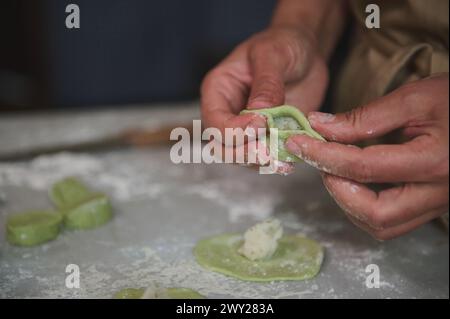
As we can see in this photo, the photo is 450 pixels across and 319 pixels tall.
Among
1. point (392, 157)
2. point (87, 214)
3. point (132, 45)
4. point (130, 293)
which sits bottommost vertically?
point (130, 293)

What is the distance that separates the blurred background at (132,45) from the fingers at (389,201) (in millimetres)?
1979

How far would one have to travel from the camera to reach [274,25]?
4.38 ft

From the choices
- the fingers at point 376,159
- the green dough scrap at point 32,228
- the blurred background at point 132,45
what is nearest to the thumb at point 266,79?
the fingers at point 376,159

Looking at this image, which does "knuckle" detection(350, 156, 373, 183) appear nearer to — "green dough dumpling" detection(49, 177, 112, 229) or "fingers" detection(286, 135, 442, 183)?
"fingers" detection(286, 135, 442, 183)

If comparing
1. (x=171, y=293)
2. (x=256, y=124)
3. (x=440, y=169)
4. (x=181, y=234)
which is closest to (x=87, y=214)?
(x=181, y=234)

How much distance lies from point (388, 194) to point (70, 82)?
227 cm

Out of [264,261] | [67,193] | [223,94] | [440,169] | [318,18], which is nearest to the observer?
[440,169]

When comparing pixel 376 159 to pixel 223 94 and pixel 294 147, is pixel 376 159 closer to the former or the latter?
pixel 294 147

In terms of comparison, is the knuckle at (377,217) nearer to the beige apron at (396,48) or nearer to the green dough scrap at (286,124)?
the green dough scrap at (286,124)

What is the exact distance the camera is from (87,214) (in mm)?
1191

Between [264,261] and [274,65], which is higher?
[274,65]

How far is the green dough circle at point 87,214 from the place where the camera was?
1189 mm

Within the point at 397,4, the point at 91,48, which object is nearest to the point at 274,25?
the point at 397,4

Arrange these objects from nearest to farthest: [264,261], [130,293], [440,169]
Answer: [440,169] → [130,293] → [264,261]
